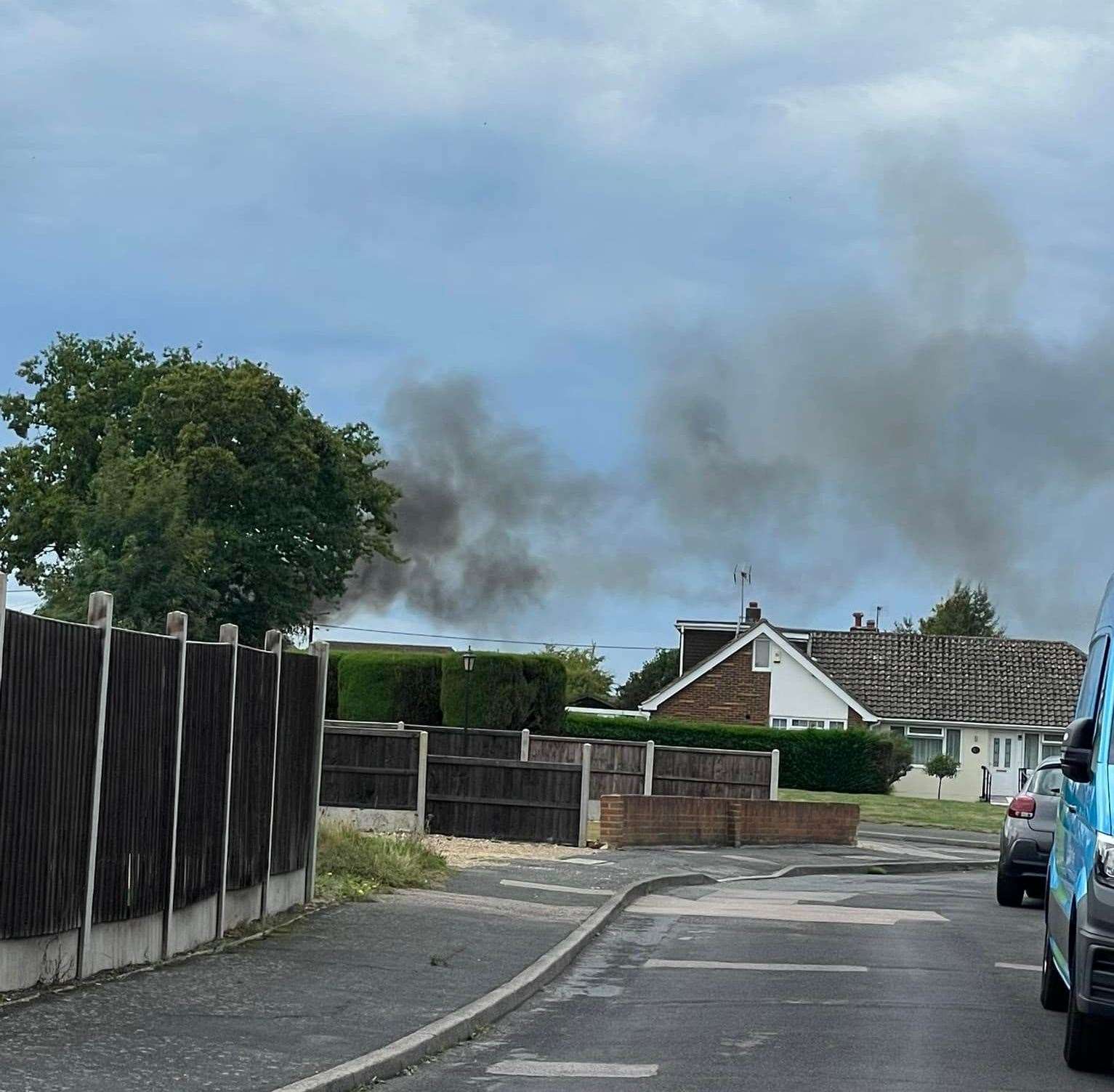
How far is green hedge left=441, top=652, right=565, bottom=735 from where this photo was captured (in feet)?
142

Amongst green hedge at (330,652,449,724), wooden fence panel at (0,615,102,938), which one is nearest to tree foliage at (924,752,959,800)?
green hedge at (330,652,449,724)

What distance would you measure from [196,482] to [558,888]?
45.3m

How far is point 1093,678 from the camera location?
10.5 meters

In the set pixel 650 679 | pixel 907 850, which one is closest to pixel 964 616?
pixel 650 679

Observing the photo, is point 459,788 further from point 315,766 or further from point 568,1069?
point 568,1069

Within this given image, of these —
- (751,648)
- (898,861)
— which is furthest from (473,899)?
(751,648)

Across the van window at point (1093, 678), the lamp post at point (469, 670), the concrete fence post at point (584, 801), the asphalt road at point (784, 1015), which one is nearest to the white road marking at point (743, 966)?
the asphalt road at point (784, 1015)

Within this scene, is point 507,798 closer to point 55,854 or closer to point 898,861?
point 898,861

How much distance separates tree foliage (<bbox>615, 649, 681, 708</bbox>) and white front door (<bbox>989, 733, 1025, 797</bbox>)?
3014cm

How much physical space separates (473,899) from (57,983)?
8.17 m

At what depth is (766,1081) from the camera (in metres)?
8.66

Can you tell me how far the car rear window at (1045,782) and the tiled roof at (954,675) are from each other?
158 feet

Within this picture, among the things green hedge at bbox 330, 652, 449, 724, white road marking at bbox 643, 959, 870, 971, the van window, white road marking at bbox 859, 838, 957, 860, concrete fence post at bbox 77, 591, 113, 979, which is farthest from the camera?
green hedge at bbox 330, 652, 449, 724

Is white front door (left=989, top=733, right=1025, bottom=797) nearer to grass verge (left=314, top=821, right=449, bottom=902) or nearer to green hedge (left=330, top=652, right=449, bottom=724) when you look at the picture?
green hedge (left=330, top=652, right=449, bottom=724)
